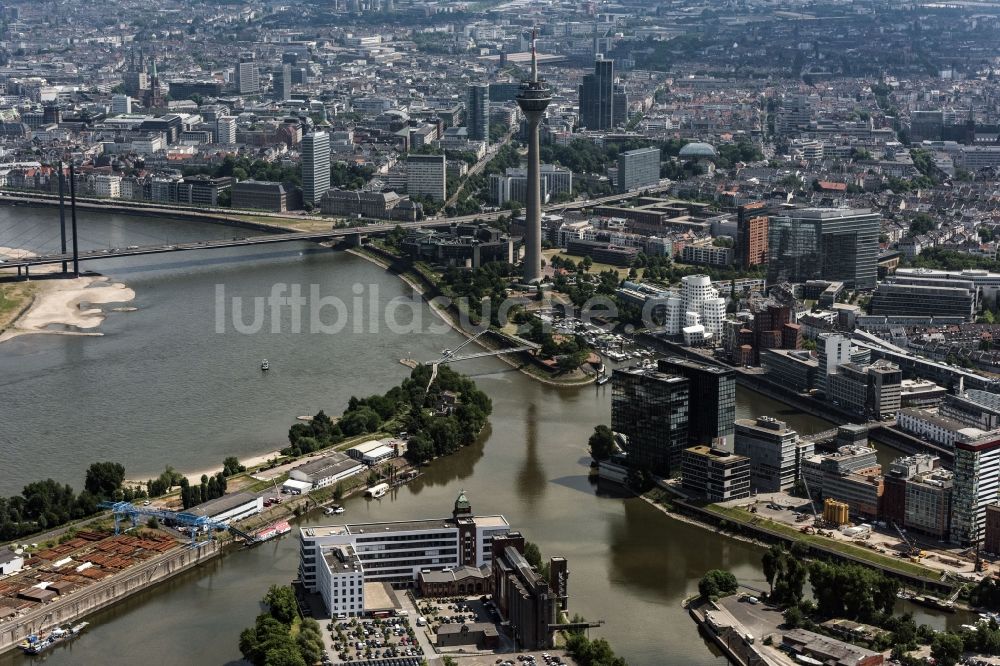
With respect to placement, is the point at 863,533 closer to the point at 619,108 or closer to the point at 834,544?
the point at 834,544

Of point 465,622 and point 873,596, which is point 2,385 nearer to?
point 465,622

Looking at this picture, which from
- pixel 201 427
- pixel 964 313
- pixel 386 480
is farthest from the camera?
pixel 964 313

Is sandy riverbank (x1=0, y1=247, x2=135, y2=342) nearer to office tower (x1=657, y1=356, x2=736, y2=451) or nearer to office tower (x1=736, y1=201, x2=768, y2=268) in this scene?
office tower (x1=657, y1=356, x2=736, y2=451)

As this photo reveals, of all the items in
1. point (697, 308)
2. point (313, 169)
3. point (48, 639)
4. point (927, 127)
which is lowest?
point (48, 639)

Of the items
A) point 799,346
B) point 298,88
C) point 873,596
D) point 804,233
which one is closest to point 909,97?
point 298,88

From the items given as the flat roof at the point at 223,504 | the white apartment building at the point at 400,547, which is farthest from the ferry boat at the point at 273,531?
the white apartment building at the point at 400,547

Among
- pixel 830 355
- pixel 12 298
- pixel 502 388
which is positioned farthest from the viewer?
pixel 12 298

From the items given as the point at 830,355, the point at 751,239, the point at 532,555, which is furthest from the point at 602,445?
the point at 751,239
